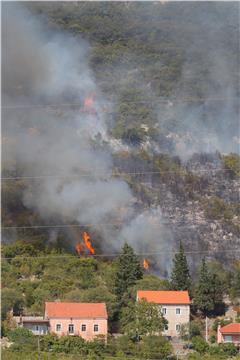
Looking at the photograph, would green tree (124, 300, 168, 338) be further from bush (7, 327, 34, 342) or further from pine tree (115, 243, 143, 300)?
bush (7, 327, 34, 342)

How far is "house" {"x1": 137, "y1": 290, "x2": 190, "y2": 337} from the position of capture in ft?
53.6

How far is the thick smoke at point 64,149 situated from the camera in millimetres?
21578

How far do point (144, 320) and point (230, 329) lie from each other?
134 centimetres

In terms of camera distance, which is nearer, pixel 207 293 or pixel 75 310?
pixel 75 310

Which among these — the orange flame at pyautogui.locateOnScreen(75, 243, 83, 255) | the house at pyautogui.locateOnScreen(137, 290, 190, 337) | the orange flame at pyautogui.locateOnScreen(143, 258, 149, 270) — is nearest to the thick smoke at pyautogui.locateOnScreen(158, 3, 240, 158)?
the orange flame at pyautogui.locateOnScreen(75, 243, 83, 255)

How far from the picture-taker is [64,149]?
23.9m

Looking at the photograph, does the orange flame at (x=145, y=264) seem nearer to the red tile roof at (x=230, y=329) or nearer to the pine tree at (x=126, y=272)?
the pine tree at (x=126, y=272)

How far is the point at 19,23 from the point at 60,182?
19.7ft

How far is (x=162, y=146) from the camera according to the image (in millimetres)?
26812

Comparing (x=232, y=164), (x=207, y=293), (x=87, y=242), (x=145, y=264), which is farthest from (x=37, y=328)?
(x=232, y=164)

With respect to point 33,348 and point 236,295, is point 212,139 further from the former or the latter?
point 33,348

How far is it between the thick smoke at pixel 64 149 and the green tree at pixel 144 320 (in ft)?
15.0

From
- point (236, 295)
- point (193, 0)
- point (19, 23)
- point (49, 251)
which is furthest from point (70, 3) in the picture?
point (236, 295)

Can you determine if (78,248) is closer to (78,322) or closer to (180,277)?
(180,277)
